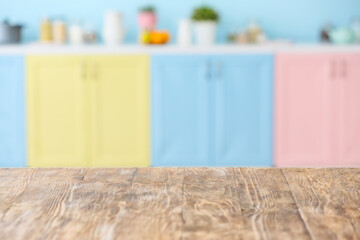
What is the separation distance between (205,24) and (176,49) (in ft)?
1.27

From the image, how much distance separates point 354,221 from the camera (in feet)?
4.76

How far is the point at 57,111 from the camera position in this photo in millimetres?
4555

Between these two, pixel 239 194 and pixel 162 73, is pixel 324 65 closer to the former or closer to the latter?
pixel 162 73

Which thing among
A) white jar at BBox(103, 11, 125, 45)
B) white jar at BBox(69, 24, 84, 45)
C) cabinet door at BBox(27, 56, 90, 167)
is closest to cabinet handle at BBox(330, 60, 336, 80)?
white jar at BBox(103, 11, 125, 45)

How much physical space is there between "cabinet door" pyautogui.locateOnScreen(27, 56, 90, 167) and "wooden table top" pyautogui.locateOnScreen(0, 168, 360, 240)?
8.61 ft

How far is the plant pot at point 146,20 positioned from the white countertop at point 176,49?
397mm

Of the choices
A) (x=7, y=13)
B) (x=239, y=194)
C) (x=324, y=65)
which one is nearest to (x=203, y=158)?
(x=324, y=65)

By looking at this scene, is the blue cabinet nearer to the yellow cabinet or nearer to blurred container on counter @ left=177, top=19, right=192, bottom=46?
the yellow cabinet

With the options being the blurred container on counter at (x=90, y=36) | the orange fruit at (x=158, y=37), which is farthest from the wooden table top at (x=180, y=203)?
the blurred container on counter at (x=90, y=36)

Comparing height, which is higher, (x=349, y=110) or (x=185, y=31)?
(x=185, y=31)

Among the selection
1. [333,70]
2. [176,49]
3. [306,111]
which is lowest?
[306,111]

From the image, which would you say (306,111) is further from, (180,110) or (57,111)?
(57,111)

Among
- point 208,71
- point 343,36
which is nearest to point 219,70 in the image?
point 208,71

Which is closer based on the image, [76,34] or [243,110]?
[243,110]
